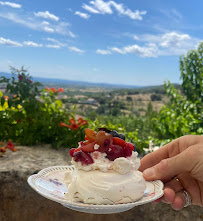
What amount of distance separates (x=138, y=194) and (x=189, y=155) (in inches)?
13.8

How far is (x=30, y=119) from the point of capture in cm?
271

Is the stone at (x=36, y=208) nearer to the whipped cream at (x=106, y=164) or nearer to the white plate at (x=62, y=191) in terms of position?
the white plate at (x=62, y=191)

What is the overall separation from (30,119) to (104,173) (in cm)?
178

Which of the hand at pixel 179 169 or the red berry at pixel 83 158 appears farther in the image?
the hand at pixel 179 169

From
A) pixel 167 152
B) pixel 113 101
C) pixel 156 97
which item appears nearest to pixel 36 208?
pixel 167 152

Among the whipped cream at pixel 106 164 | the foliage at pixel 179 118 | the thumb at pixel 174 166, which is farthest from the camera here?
the foliage at pixel 179 118

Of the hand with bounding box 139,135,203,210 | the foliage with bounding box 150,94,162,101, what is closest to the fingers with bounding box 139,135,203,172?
the hand with bounding box 139,135,203,210

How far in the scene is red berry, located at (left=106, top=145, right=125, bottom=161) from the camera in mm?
1139

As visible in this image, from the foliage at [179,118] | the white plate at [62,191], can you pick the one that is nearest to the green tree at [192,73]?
the foliage at [179,118]

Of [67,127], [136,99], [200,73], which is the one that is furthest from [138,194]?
[136,99]

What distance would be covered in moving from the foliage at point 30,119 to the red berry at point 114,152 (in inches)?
55.0

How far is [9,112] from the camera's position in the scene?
Answer: 275 centimetres

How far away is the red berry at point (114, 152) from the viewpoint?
3.74ft

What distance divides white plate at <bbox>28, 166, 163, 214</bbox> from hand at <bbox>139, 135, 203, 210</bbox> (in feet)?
0.26
